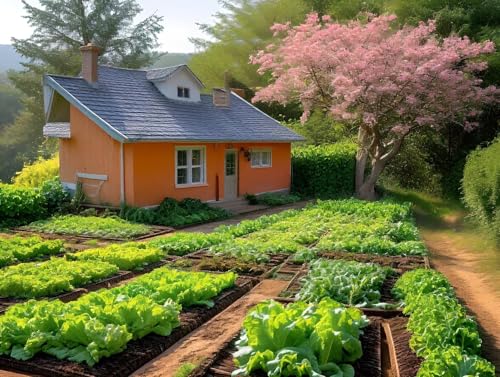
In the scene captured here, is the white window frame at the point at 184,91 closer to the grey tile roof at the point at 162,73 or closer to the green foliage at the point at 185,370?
the grey tile roof at the point at 162,73

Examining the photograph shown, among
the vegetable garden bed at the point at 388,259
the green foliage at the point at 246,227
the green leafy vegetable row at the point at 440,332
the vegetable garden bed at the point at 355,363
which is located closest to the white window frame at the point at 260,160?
the green foliage at the point at 246,227

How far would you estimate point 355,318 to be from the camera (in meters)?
5.54

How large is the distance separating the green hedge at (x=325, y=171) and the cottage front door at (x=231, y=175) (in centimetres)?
452

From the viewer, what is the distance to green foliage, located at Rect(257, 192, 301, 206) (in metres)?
20.2

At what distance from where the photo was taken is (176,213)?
15836 millimetres

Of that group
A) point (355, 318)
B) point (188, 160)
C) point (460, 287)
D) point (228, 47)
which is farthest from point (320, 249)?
point (228, 47)

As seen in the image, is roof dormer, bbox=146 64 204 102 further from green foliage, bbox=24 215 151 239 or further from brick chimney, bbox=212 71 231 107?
green foliage, bbox=24 215 151 239

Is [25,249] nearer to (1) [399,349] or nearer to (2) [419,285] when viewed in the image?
(2) [419,285]

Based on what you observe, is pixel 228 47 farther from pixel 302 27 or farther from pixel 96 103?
pixel 96 103

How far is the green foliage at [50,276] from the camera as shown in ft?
24.3

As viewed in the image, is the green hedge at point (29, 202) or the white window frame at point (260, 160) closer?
the green hedge at point (29, 202)

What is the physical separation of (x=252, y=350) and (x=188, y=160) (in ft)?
42.8

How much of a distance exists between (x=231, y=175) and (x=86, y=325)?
14905 millimetres

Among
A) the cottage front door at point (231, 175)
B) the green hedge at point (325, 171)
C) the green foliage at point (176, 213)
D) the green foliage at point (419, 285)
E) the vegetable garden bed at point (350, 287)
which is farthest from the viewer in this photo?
the green hedge at point (325, 171)
